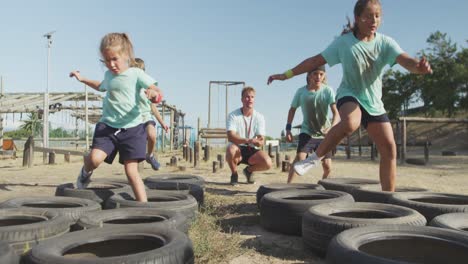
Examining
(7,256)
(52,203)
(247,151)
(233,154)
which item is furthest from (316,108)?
(7,256)

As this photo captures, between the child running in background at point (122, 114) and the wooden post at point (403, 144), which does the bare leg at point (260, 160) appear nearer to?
the child running in background at point (122, 114)

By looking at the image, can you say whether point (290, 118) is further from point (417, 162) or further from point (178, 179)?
point (417, 162)

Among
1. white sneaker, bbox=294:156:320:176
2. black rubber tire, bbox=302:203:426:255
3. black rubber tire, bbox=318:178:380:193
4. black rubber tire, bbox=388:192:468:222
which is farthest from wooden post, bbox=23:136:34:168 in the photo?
black rubber tire, bbox=388:192:468:222

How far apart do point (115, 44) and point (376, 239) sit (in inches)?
112

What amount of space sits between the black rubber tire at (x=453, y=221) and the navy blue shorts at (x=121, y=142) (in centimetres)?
255

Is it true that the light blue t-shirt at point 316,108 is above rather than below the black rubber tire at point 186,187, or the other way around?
above

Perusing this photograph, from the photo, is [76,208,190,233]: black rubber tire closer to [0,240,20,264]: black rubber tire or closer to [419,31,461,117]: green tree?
[0,240,20,264]: black rubber tire

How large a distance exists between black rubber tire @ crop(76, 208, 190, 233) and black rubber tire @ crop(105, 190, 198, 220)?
24 centimetres

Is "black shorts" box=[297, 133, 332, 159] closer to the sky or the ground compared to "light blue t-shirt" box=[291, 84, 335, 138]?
closer to the ground

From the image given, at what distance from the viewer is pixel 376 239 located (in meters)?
2.17

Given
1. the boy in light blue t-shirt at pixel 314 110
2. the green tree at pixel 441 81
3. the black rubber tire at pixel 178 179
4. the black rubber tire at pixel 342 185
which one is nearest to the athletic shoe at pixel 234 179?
the black rubber tire at pixel 178 179

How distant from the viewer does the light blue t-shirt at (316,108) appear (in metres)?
5.67

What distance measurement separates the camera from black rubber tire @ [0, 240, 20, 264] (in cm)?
183

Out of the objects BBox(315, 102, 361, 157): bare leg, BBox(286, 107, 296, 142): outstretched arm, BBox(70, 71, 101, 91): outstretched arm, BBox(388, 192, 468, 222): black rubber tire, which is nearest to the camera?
BBox(388, 192, 468, 222): black rubber tire
